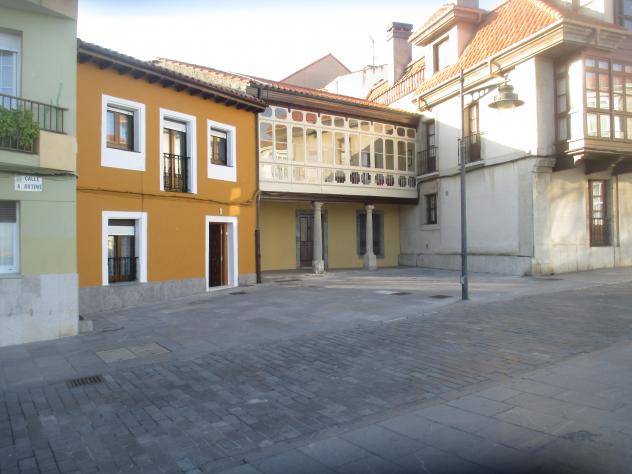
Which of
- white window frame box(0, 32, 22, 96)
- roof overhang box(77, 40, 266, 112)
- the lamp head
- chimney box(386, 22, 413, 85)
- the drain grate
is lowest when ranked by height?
the drain grate

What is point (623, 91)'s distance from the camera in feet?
51.2

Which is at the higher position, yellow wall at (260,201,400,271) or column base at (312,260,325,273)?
yellow wall at (260,201,400,271)

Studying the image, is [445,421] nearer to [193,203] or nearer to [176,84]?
[193,203]

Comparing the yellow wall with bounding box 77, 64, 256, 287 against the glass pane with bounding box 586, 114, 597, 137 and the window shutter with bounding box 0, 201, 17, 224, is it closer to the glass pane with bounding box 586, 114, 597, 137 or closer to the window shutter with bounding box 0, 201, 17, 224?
the window shutter with bounding box 0, 201, 17, 224

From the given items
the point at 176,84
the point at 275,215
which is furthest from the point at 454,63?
the point at 176,84

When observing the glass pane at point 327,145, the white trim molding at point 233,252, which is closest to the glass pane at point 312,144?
the glass pane at point 327,145

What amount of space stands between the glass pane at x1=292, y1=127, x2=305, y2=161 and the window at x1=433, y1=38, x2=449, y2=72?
24.2ft

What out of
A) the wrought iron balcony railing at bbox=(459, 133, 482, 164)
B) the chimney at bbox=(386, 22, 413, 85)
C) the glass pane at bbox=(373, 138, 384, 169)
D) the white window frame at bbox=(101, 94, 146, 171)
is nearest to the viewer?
the white window frame at bbox=(101, 94, 146, 171)

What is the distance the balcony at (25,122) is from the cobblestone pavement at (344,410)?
3865 mm

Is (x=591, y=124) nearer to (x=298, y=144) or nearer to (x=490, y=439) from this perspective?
(x=298, y=144)

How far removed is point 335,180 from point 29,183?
40.1 feet

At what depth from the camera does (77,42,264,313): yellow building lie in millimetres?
11297

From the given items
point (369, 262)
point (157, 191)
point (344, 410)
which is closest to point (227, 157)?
point (157, 191)

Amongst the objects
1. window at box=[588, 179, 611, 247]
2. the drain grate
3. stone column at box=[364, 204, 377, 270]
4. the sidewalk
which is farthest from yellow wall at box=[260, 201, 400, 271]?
the sidewalk
